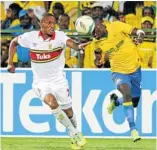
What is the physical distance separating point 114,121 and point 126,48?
1.95m

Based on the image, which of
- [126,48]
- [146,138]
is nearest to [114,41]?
[126,48]

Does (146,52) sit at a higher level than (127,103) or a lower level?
higher

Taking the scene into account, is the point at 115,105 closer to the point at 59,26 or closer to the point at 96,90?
the point at 96,90

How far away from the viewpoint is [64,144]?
1264 centimetres

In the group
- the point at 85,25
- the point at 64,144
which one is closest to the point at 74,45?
the point at 85,25

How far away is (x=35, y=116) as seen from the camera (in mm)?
14219

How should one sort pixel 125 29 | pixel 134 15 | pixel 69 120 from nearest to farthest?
pixel 69 120 → pixel 125 29 → pixel 134 15

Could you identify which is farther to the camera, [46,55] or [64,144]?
[64,144]

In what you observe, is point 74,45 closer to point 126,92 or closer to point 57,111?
point 57,111

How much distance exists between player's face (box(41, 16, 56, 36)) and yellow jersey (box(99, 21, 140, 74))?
1355 millimetres

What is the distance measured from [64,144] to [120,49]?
1925 millimetres

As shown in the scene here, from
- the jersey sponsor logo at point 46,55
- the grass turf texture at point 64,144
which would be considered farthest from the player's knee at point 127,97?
the jersey sponsor logo at point 46,55

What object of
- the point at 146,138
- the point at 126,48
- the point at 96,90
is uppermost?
the point at 126,48

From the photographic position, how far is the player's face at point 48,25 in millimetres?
11390
